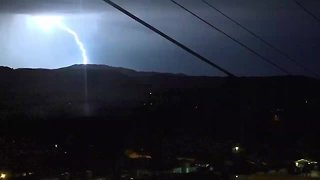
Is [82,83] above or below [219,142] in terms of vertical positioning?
above

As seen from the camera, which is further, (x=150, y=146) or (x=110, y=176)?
(x=150, y=146)

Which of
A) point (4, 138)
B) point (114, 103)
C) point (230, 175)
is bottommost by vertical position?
point (230, 175)

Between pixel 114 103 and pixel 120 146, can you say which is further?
pixel 114 103

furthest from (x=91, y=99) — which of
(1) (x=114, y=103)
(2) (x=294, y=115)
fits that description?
(2) (x=294, y=115)

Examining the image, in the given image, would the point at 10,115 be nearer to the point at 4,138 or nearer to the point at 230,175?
the point at 4,138

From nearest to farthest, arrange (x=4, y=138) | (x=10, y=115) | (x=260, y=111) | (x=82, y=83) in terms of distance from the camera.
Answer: (x=4, y=138) < (x=260, y=111) < (x=10, y=115) < (x=82, y=83)

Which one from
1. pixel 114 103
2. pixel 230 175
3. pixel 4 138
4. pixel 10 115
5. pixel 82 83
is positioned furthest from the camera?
pixel 82 83

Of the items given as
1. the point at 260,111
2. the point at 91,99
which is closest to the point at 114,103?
the point at 91,99

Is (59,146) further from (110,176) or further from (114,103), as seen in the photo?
(114,103)

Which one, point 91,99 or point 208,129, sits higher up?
point 91,99
